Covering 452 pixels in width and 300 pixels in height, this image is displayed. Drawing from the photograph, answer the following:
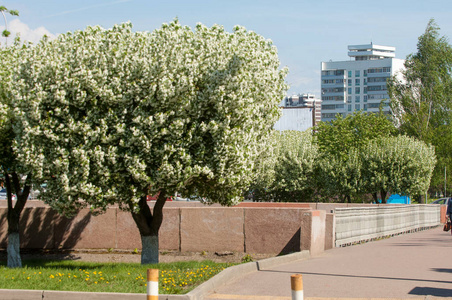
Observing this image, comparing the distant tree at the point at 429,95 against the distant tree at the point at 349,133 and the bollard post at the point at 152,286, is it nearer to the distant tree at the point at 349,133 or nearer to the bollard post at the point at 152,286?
the distant tree at the point at 349,133

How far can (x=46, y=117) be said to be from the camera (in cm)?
1359

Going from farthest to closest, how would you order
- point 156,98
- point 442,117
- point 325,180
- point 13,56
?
point 442,117, point 325,180, point 13,56, point 156,98

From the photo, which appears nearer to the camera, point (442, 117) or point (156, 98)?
point (156, 98)

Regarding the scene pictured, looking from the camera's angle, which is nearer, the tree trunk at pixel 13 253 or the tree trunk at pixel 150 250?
the tree trunk at pixel 150 250

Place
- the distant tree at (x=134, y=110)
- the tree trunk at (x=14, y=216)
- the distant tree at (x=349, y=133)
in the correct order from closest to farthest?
the distant tree at (x=134, y=110), the tree trunk at (x=14, y=216), the distant tree at (x=349, y=133)

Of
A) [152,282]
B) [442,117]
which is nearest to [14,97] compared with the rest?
[152,282]

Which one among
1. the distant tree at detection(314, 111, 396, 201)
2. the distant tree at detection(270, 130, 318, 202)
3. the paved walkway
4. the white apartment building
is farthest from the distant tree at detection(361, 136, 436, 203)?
the white apartment building

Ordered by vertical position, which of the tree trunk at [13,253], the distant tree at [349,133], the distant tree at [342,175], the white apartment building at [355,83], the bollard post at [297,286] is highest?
the white apartment building at [355,83]

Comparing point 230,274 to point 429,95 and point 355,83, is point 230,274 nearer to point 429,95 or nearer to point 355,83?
point 429,95

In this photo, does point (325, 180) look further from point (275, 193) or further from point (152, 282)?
point (152, 282)

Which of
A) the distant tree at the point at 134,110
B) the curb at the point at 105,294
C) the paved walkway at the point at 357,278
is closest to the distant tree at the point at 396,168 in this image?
the paved walkway at the point at 357,278

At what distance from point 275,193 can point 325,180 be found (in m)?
3.67

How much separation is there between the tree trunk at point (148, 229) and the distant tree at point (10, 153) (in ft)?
9.00

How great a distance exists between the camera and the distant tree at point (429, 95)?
59281 millimetres
